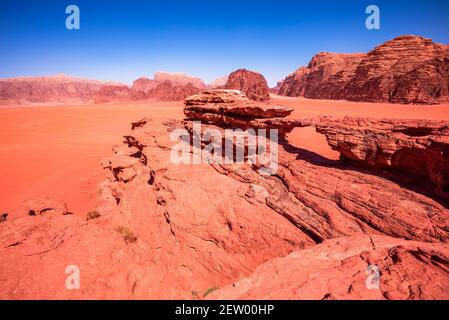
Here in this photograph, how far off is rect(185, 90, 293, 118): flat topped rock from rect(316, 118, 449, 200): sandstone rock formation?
1.72 meters

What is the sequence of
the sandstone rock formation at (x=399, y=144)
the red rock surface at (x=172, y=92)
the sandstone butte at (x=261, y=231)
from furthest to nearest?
the red rock surface at (x=172, y=92)
the sandstone rock formation at (x=399, y=144)
the sandstone butte at (x=261, y=231)

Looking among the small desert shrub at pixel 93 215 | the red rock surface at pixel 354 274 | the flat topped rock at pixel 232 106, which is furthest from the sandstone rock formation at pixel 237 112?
the small desert shrub at pixel 93 215

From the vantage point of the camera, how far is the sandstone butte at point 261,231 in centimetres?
372

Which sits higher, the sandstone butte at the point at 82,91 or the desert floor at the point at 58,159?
the sandstone butte at the point at 82,91

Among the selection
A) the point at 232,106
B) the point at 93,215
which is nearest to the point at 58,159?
the point at 93,215

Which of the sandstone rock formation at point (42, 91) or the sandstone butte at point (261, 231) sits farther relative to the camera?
the sandstone rock formation at point (42, 91)

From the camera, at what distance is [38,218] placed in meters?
6.04

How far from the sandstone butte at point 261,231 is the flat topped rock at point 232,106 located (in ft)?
0.28

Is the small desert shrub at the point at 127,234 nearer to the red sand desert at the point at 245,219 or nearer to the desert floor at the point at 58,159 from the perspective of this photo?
the red sand desert at the point at 245,219

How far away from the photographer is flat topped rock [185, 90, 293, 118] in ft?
24.3

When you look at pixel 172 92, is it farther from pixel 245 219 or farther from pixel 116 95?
pixel 245 219
